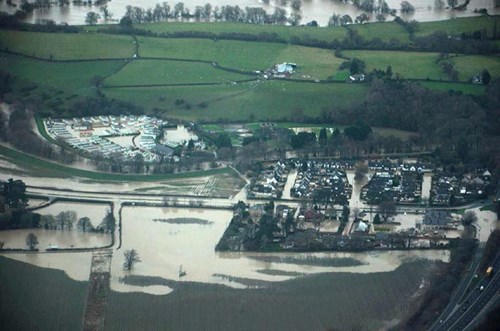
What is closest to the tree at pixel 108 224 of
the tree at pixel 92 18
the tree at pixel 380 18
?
the tree at pixel 92 18

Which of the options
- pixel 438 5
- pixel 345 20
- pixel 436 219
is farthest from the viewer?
pixel 438 5

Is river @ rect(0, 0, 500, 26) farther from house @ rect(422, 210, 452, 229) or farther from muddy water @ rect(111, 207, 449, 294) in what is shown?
muddy water @ rect(111, 207, 449, 294)

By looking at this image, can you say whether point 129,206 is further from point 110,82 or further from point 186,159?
point 110,82

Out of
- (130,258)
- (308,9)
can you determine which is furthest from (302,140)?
(308,9)

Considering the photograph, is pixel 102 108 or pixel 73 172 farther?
pixel 102 108

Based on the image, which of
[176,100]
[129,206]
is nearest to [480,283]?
[129,206]

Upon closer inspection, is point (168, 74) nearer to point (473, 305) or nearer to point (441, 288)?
point (441, 288)

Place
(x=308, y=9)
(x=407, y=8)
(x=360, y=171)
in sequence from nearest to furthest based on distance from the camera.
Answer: (x=360, y=171)
(x=407, y=8)
(x=308, y=9)

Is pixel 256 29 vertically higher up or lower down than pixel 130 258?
higher up

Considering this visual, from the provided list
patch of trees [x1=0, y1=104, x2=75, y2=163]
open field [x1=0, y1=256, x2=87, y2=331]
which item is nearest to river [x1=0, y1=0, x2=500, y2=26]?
patch of trees [x1=0, y1=104, x2=75, y2=163]
